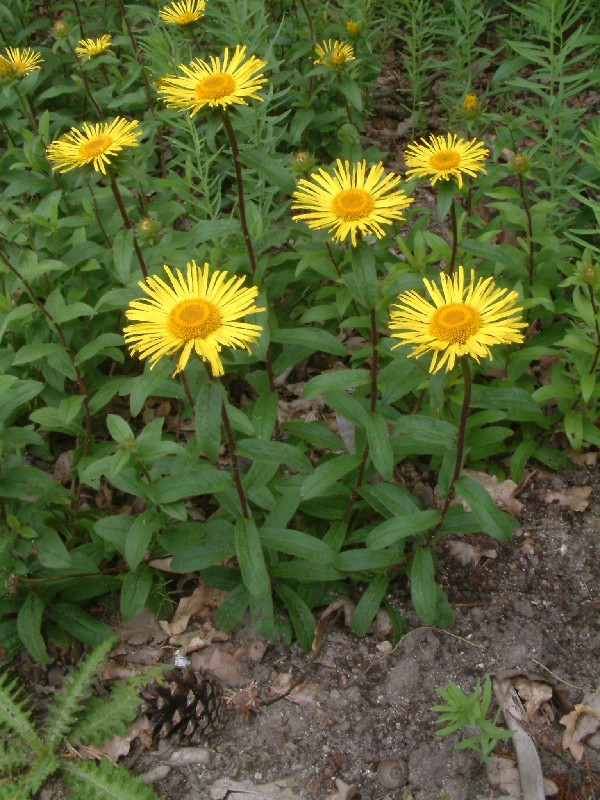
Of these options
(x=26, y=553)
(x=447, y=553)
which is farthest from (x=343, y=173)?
(x=26, y=553)

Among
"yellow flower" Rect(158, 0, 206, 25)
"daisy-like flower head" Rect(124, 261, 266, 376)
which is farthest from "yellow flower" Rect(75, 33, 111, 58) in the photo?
"daisy-like flower head" Rect(124, 261, 266, 376)

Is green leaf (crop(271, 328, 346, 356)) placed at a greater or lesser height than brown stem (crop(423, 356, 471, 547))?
greater

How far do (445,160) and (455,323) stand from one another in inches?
36.2

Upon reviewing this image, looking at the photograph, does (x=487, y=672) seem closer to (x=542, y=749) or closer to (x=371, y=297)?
(x=542, y=749)

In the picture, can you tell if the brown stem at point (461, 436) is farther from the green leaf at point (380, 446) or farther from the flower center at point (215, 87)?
the flower center at point (215, 87)

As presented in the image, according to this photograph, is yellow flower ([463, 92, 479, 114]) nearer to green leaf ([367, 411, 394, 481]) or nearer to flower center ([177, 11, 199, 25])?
flower center ([177, 11, 199, 25])

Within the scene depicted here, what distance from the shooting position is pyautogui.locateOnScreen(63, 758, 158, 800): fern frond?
2.17 m

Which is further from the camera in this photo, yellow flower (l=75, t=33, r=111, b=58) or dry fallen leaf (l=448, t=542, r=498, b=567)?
yellow flower (l=75, t=33, r=111, b=58)

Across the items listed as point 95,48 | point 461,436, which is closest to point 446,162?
point 461,436

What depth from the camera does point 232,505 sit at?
2.47 m

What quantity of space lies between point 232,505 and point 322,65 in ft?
8.39

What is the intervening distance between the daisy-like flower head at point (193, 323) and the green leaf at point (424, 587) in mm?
971

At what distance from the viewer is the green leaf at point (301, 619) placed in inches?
101

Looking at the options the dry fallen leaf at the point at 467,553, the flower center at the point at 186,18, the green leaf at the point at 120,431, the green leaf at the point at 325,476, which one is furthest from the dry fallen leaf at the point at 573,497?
the flower center at the point at 186,18
